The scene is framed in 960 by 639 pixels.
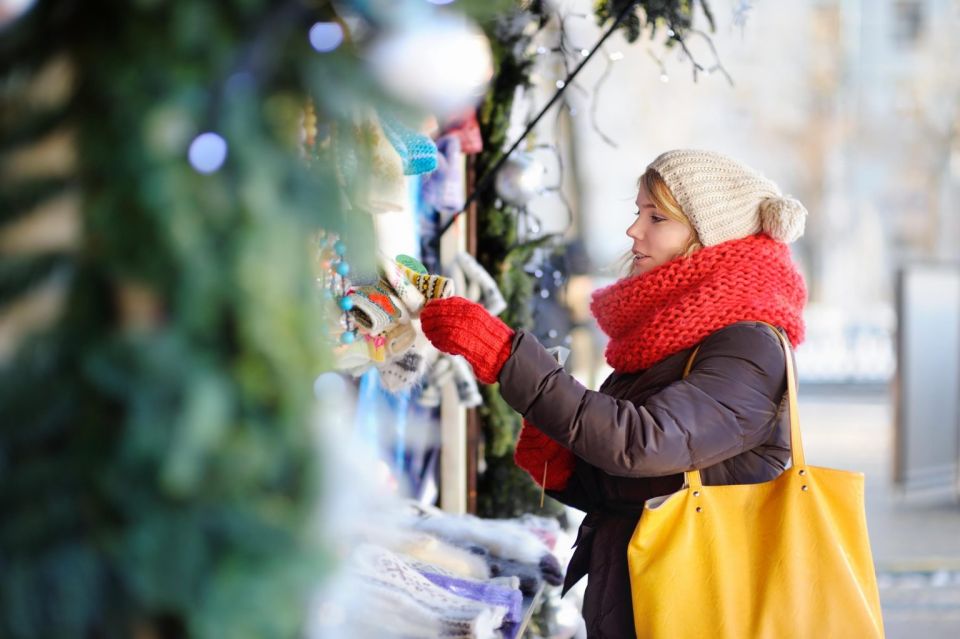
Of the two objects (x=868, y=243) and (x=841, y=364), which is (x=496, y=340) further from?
(x=868, y=243)

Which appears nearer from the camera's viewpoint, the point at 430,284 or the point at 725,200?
the point at 725,200

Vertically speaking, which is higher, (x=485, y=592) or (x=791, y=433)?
(x=791, y=433)

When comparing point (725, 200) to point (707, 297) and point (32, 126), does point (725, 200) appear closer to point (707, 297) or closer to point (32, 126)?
point (707, 297)

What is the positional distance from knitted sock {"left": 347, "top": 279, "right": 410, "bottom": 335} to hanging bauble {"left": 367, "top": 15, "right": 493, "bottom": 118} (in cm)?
120

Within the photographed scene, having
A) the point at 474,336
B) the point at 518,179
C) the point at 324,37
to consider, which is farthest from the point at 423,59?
the point at 518,179

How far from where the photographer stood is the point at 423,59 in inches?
35.7

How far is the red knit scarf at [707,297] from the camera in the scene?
1.94 metres

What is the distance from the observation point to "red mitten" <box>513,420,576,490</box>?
2.20 metres

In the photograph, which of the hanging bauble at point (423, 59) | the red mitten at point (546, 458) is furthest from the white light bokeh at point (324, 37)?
the red mitten at point (546, 458)

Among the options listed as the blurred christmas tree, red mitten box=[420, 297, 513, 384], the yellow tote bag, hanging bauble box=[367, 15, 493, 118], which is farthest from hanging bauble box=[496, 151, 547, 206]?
the blurred christmas tree

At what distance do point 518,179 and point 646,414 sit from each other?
1.61 meters

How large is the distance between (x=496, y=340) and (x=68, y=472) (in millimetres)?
1063

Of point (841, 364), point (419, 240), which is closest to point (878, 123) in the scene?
point (841, 364)

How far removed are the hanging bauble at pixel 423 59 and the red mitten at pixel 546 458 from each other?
1.34 meters
